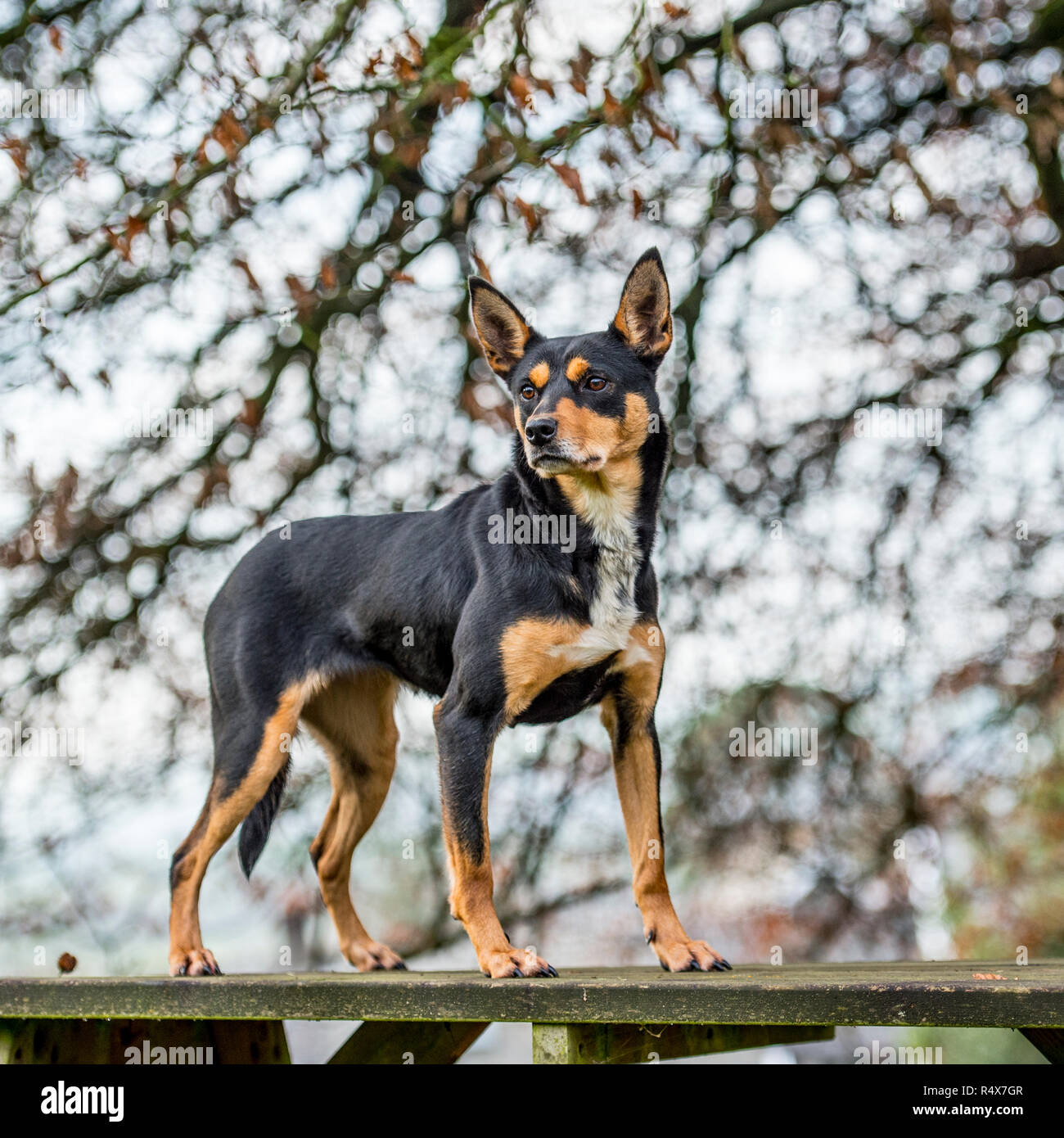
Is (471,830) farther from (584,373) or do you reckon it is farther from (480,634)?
(584,373)

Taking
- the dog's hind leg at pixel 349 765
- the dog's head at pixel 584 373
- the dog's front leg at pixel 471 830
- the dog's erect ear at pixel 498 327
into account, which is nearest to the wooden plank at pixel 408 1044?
the dog's front leg at pixel 471 830

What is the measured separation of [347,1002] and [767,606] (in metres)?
4.45

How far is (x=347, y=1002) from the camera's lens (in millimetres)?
3238

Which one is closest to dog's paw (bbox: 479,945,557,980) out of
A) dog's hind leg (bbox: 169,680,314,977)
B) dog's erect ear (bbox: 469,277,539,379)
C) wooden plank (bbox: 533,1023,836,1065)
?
wooden plank (bbox: 533,1023,836,1065)

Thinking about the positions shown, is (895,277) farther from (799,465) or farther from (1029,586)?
(1029,586)

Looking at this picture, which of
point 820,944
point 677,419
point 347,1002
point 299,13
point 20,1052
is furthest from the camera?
point 820,944

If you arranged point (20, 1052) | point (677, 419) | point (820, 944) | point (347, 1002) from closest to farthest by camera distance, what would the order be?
point (347, 1002)
point (20, 1052)
point (677, 419)
point (820, 944)

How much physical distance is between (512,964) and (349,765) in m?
1.75

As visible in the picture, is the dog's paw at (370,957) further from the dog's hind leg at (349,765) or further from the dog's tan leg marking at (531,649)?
the dog's tan leg marking at (531,649)

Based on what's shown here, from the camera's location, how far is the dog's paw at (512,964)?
3.39 meters

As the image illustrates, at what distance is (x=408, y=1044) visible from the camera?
3.92 metres

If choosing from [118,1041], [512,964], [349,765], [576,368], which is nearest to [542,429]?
[576,368]
